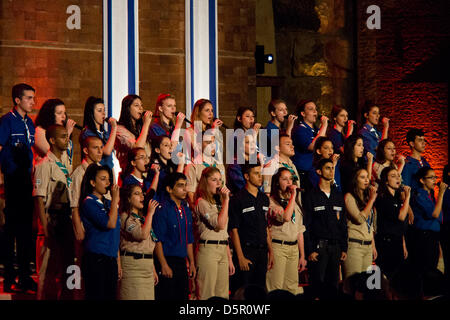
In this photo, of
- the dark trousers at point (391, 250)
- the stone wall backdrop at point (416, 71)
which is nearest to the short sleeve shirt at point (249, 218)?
the dark trousers at point (391, 250)

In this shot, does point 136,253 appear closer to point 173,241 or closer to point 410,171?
point 173,241

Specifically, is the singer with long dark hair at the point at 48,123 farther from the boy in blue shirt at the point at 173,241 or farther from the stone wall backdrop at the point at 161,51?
the stone wall backdrop at the point at 161,51

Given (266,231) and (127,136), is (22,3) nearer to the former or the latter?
(127,136)

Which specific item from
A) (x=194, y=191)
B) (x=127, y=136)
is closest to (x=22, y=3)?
(x=127, y=136)

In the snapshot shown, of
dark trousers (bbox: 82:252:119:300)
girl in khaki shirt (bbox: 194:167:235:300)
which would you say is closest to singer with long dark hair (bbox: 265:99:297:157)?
girl in khaki shirt (bbox: 194:167:235:300)

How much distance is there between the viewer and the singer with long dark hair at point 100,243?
19.1ft

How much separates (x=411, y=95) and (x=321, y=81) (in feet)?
4.52

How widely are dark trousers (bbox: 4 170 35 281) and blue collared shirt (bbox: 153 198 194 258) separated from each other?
103 centimetres

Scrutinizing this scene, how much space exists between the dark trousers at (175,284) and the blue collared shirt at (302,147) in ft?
6.53

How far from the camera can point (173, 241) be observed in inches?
247

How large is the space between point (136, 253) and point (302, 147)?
7.91 ft

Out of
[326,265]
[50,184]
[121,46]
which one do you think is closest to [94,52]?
[121,46]

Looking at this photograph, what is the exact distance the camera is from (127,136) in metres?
6.95

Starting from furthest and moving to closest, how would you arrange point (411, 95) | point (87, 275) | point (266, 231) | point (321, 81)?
point (321, 81) → point (411, 95) → point (266, 231) → point (87, 275)
